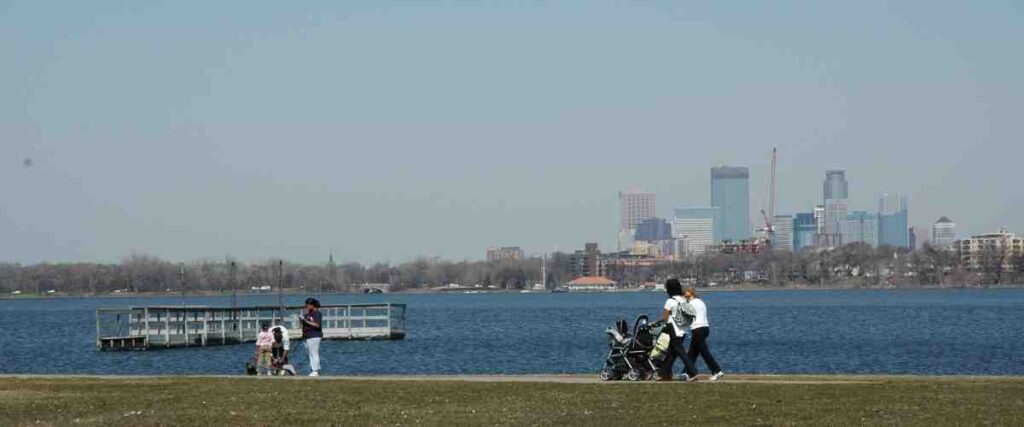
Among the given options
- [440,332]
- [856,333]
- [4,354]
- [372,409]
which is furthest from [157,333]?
[372,409]

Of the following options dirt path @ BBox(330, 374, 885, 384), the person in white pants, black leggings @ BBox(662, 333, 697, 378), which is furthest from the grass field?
the person in white pants

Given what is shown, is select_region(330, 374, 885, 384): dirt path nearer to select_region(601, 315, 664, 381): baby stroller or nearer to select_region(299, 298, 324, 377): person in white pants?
select_region(601, 315, 664, 381): baby stroller

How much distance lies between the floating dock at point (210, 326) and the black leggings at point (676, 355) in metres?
43.1

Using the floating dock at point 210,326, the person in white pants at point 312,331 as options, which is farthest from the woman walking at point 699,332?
the floating dock at point 210,326

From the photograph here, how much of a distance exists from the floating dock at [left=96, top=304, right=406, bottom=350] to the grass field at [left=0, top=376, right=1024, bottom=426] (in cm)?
4400

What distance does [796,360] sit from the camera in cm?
6419

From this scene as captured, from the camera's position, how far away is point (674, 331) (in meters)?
32.2

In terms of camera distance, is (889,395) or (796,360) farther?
(796,360)

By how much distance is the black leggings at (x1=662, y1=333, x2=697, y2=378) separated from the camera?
31906mm

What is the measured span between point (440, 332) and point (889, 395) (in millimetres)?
76896

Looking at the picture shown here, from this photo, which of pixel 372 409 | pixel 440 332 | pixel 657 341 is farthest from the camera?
pixel 440 332

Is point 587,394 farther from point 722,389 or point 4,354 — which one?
point 4,354

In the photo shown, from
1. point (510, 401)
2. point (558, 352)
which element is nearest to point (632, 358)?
point (510, 401)

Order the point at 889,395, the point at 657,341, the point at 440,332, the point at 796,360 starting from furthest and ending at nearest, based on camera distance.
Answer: the point at 440,332
the point at 796,360
the point at 657,341
the point at 889,395
